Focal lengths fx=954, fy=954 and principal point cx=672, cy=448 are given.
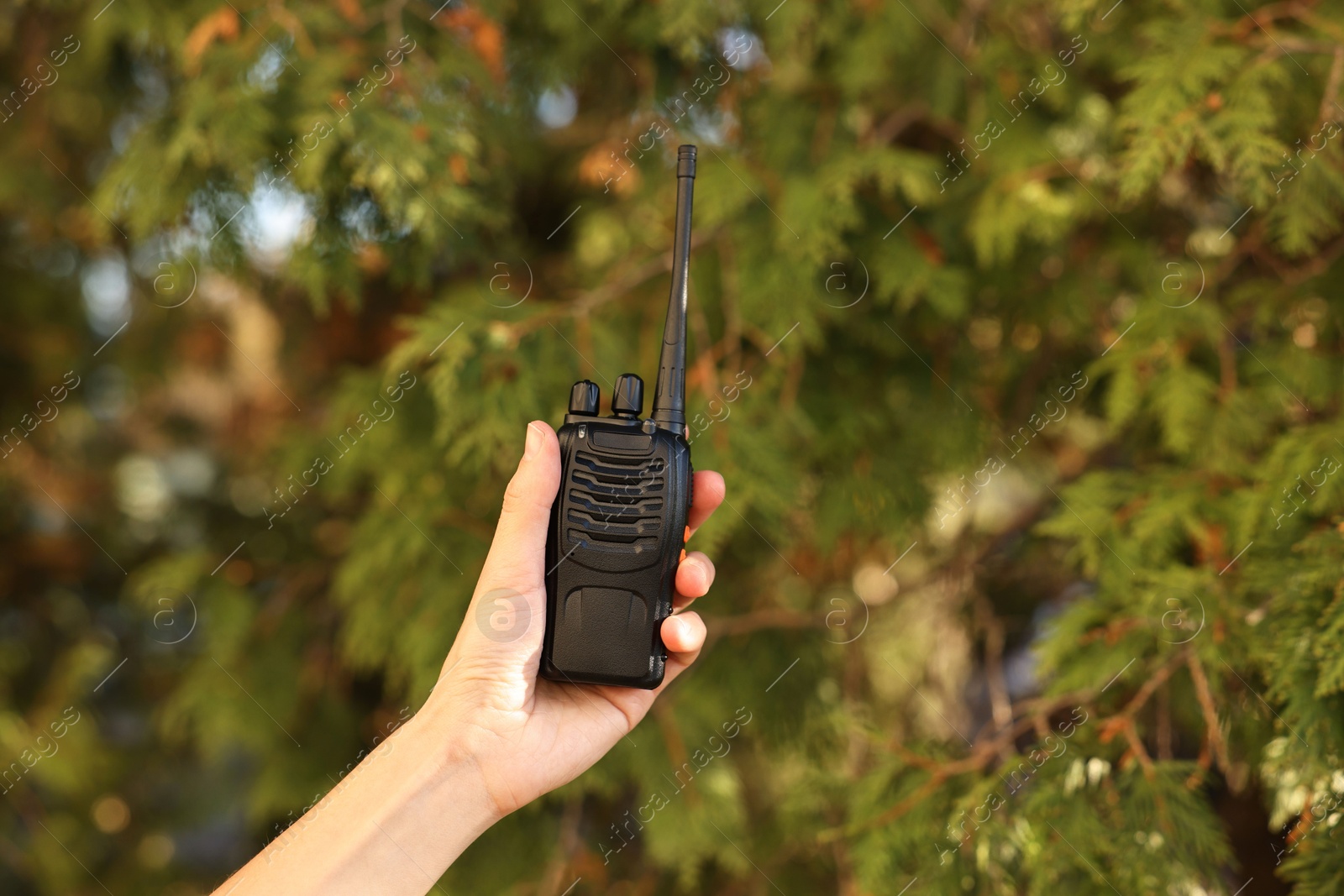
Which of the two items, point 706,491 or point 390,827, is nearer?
point 390,827

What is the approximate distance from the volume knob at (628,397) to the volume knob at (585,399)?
0.08 ft

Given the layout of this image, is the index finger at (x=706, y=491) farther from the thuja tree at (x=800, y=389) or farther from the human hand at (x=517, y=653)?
the thuja tree at (x=800, y=389)

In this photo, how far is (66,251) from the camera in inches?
91.0

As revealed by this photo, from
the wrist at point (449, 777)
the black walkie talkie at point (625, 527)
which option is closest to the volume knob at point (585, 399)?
the black walkie talkie at point (625, 527)

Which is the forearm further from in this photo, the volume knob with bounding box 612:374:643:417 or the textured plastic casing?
the volume knob with bounding box 612:374:643:417

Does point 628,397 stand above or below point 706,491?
above

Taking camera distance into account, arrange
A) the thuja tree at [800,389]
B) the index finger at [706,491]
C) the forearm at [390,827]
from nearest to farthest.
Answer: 1. the forearm at [390,827]
2. the index finger at [706,491]
3. the thuja tree at [800,389]

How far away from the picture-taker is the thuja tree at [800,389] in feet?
3.67

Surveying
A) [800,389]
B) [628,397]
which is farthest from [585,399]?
[800,389]

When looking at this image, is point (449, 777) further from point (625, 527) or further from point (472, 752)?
point (625, 527)

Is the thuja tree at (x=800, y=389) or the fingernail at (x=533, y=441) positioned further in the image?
the thuja tree at (x=800, y=389)

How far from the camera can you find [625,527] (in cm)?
90

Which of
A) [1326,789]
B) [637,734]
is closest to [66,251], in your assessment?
[637,734]

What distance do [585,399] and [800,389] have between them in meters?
0.66
